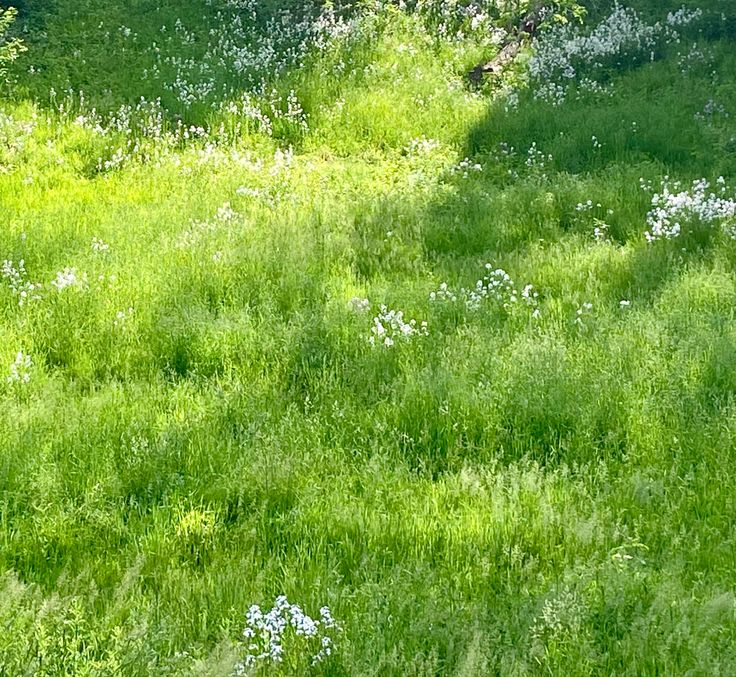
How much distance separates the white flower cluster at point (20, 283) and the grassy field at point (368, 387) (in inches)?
1.6

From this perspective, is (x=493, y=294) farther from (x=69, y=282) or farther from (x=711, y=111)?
(x=711, y=111)

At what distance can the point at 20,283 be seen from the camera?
658 cm

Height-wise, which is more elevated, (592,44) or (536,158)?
(592,44)

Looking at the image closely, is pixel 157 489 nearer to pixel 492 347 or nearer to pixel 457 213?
pixel 492 347

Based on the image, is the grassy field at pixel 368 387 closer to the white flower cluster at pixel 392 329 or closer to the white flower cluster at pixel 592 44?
the white flower cluster at pixel 392 329

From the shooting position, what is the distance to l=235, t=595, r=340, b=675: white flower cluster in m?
3.12

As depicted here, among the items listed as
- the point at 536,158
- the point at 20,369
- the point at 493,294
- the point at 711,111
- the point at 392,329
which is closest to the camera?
the point at 20,369

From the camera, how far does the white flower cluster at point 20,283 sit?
248 inches

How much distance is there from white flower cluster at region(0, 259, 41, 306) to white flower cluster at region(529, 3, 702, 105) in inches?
317

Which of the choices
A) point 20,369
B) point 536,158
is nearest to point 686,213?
point 536,158

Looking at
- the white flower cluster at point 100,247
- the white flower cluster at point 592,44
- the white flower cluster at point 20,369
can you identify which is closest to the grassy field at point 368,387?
the white flower cluster at point 20,369

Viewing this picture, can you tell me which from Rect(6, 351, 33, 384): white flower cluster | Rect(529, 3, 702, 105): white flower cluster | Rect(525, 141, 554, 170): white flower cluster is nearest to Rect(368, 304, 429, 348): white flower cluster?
Rect(6, 351, 33, 384): white flower cluster

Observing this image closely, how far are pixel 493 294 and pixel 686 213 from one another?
2426mm

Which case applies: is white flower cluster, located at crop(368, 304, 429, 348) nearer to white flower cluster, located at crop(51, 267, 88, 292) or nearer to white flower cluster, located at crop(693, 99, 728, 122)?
white flower cluster, located at crop(51, 267, 88, 292)
